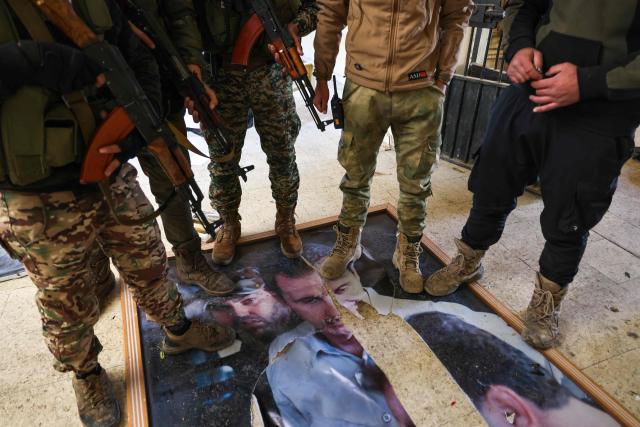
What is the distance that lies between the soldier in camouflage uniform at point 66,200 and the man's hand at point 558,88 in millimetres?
1226

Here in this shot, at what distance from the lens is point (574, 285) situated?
77.5 inches

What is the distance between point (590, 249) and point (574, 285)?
0.39 meters

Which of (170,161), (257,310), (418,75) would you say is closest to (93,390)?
(257,310)

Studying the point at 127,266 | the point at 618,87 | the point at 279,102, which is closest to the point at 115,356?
the point at 127,266

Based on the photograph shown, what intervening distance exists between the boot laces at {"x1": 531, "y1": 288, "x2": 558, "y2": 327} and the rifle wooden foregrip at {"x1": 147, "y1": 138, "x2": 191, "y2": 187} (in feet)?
4.73

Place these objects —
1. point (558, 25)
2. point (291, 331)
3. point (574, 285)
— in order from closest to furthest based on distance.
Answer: point (558, 25)
point (291, 331)
point (574, 285)

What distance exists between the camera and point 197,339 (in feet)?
5.04

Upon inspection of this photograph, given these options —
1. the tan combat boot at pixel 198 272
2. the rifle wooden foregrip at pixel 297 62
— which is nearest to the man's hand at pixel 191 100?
the rifle wooden foregrip at pixel 297 62

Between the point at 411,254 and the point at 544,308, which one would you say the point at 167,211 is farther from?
the point at 544,308

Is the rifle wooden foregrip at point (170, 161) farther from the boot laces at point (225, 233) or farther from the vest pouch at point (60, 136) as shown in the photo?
the boot laces at point (225, 233)

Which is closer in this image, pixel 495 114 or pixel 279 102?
pixel 495 114

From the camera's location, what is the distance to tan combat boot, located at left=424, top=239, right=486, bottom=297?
1.86m

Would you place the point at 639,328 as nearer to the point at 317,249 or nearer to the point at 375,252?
the point at 375,252

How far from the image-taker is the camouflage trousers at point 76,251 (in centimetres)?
102
